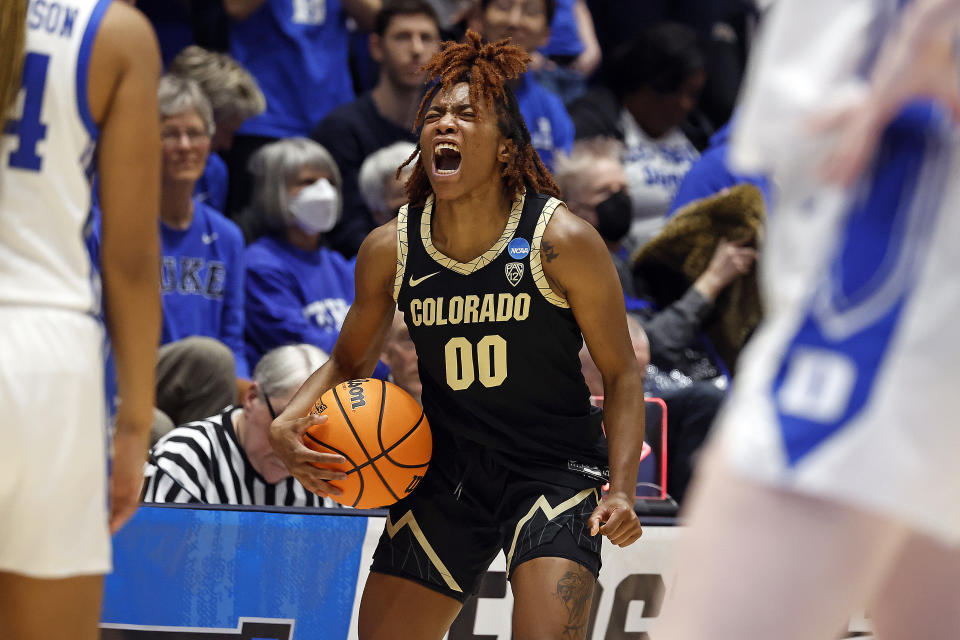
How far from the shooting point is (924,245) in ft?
5.37

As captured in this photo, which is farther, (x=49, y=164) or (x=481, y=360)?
(x=481, y=360)

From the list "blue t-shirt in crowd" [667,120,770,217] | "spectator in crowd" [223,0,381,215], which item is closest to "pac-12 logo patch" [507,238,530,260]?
"blue t-shirt in crowd" [667,120,770,217]

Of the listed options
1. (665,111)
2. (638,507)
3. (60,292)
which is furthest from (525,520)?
(665,111)

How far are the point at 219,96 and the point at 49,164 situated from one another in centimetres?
471

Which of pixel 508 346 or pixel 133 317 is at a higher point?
pixel 133 317

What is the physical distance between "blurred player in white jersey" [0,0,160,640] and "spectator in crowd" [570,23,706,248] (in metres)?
5.78

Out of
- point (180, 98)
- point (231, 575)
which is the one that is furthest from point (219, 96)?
point (231, 575)

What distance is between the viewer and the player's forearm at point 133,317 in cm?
230

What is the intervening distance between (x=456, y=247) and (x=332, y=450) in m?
0.71

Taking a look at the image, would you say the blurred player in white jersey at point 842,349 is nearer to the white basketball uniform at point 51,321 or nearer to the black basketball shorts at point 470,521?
the white basketball uniform at point 51,321

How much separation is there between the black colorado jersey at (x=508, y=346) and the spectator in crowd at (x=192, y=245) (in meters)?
2.45

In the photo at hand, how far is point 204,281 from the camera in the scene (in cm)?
612

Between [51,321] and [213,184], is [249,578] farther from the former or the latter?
[213,184]

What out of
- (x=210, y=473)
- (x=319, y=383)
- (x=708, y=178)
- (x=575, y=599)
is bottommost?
(x=210, y=473)
